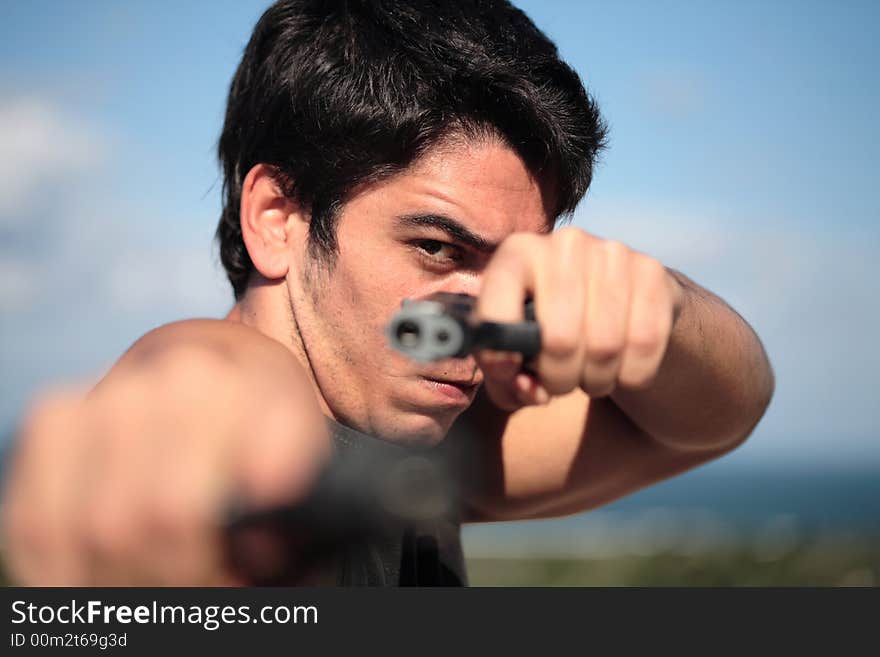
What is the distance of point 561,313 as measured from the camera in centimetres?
142

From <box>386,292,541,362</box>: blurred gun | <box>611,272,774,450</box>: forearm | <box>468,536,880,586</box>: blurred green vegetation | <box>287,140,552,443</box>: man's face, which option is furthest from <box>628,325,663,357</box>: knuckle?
<box>468,536,880,586</box>: blurred green vegetation

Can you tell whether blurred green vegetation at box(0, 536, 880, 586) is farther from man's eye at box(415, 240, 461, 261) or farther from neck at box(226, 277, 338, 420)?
man's eye at box(415, 240, 461, 261)

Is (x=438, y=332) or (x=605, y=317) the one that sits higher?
(x=605, y=317)

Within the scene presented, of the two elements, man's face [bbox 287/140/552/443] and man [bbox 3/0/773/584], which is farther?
man's face [bbox 287/140/552/443]

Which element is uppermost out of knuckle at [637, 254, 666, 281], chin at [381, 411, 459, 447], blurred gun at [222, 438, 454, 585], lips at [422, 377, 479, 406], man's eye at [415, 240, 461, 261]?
man's eye at [415, 240, 461, 261]

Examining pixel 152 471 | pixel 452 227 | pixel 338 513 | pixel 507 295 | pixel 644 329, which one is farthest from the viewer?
pixel 452 227

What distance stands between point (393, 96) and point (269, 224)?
1.93 feet

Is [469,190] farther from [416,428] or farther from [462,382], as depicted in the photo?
[416,428]

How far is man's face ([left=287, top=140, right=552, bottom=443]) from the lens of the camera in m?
2.45

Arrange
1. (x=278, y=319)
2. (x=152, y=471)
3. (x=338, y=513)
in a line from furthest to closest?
(x=278, y=319) < (x=152, y=471) < (x=338, y=513)

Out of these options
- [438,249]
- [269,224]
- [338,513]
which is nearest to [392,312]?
[438,249]

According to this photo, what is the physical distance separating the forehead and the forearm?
52 cm

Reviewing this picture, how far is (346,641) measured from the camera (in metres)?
1.90

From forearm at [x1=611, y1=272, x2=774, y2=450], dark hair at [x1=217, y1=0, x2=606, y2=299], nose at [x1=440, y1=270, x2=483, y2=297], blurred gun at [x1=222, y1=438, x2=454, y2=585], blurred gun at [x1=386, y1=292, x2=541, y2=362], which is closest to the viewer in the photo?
blurred gun at [x1=222, y1=438, x2=454, y2=585]
